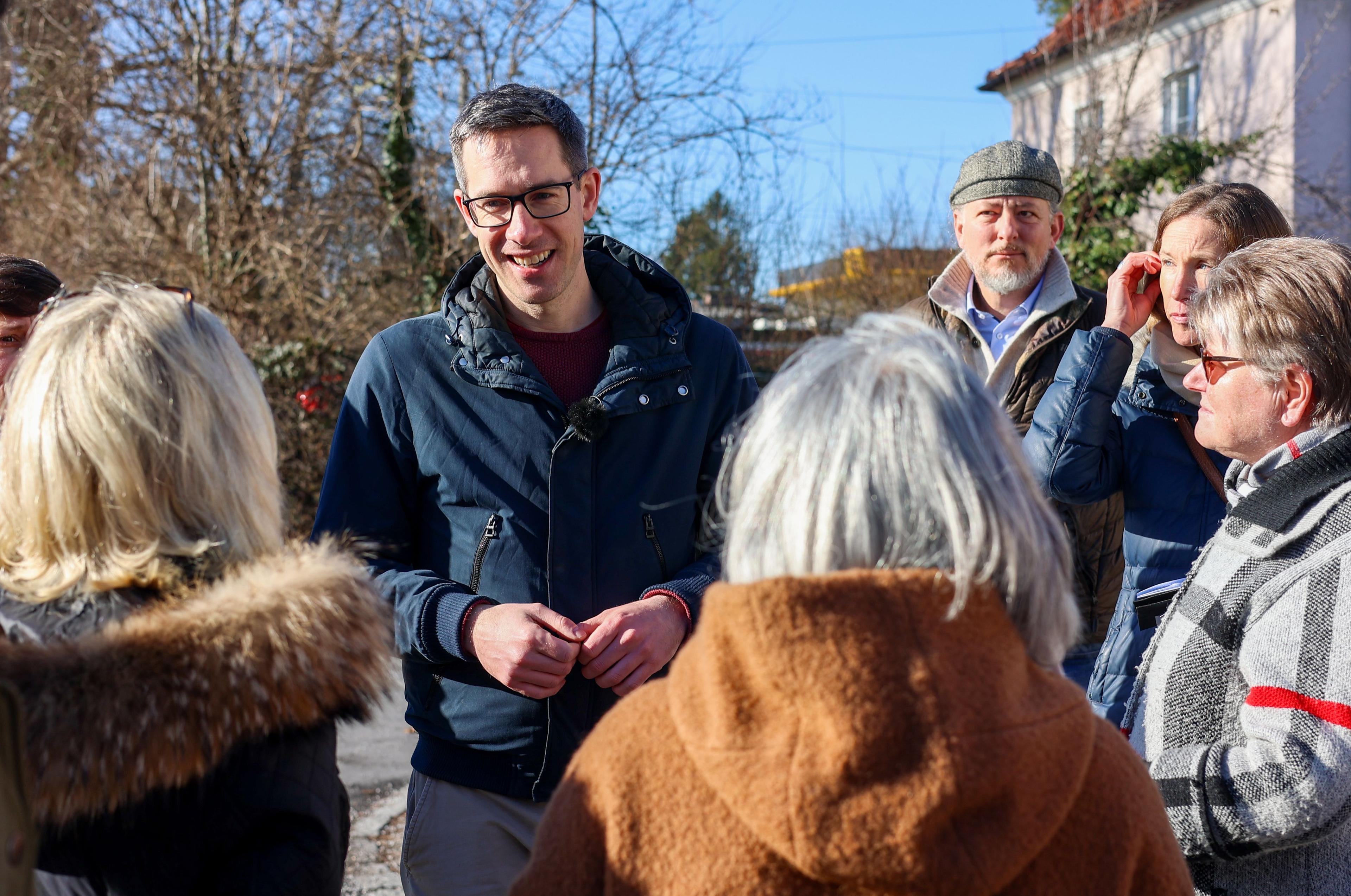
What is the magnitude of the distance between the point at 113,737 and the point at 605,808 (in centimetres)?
62

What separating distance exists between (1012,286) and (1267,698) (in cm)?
179

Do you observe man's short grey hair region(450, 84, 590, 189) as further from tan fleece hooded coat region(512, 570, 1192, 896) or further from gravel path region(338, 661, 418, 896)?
gravel path region(338, 661, 418, 896)

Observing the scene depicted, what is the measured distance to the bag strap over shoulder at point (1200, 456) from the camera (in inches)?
101

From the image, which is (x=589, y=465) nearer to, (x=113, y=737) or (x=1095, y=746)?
(x=113, y=737)

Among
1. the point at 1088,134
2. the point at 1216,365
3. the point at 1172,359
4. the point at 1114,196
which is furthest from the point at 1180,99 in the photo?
the point at 1216,365

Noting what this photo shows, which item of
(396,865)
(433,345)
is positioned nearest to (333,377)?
(396,865)

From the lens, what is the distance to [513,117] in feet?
8.20

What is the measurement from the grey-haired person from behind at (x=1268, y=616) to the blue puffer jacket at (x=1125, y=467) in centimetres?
50

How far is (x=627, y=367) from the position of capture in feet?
7.98

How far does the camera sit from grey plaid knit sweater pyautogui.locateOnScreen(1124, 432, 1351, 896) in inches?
66.0

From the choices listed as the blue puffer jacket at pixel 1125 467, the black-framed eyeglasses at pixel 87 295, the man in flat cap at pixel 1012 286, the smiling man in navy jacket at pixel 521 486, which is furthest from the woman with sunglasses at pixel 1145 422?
the black-framed eyeglasses at pixel 87 295

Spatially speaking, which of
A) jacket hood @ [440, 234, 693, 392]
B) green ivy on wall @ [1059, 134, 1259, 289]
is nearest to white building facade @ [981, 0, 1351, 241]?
green ivy on wall @ [1059, 134, 1259, 289]

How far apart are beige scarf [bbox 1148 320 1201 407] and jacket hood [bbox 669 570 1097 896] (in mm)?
1783

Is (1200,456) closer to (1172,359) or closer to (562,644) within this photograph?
(1172,359)
